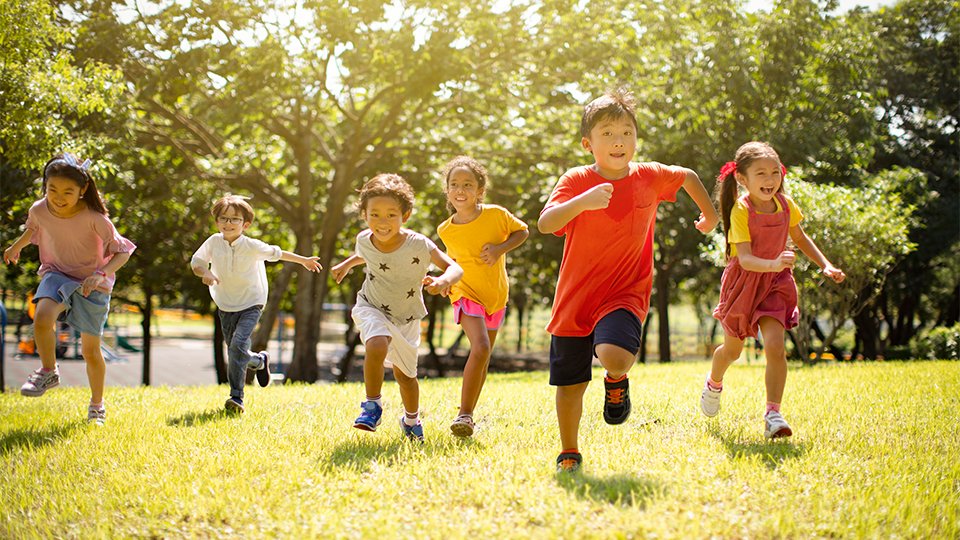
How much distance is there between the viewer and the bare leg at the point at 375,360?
4.18 metres

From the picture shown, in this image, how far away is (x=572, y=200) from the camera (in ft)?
10.6

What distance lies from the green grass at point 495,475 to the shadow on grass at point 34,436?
24 millimetres

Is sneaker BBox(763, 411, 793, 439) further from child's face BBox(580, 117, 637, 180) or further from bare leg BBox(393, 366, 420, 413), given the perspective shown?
bare leg BBox(393, 366, 420, 413)

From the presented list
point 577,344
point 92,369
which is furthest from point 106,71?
point 577,344

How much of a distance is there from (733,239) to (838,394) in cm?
234

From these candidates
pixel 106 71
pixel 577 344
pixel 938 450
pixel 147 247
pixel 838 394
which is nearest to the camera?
pixel 577 344

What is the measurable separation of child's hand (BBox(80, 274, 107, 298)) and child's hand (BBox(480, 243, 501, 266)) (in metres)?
2.86

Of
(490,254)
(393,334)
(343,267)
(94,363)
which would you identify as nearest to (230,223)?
(94,363)

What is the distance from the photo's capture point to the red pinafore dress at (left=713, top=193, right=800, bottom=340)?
4.30 metres

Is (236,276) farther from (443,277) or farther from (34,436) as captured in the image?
(443,277)

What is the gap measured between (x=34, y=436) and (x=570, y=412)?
12.5ft

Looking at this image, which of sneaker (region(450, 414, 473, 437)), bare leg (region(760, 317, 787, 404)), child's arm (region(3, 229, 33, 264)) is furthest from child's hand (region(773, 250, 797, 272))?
child's arm (region(3, 229, 33, 264))

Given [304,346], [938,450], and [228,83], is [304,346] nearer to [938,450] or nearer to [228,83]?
[228,83]

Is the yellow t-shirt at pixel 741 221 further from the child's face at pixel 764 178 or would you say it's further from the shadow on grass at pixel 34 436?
the shadow on grass at pixel 34 436
